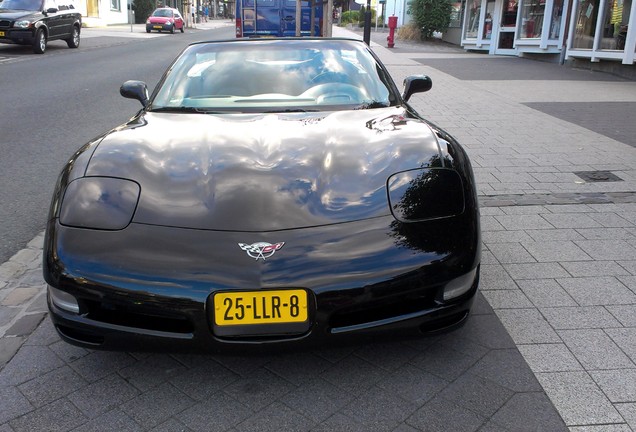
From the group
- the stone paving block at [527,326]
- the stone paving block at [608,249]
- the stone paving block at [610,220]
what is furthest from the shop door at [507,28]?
the stone paving block at [527,326]

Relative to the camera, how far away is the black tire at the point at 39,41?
1748 centimetres

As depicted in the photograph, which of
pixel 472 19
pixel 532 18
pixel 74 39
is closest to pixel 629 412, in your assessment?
pixel 532 18

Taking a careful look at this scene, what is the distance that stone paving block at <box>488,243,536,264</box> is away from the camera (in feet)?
12.6

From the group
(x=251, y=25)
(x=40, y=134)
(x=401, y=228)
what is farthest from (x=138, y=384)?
(x=251, y=25)

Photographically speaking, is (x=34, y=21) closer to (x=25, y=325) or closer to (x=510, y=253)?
(x=25, y=325)

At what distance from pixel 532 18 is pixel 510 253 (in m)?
19.0

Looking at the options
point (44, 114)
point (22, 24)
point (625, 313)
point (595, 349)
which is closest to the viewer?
point (595, 349)

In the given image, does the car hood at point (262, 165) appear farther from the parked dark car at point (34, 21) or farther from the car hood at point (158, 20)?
the car hood at point (158, 20)

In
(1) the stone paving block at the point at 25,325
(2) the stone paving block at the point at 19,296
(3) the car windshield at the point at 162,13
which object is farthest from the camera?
(3) the car windshield at the point at 162,13

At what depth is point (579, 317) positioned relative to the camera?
3.08 m

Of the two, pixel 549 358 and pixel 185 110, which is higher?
pixel 185 110

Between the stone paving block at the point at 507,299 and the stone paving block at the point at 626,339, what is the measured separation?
0.44 m

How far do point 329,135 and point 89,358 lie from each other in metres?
1.54

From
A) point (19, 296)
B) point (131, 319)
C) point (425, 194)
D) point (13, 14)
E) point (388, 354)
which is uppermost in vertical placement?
point (13, 14)
